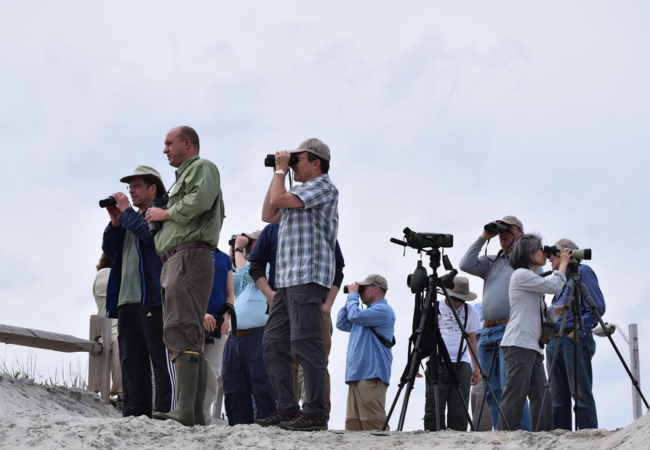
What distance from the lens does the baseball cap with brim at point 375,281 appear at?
7980mm

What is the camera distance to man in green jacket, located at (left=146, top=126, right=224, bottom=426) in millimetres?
5383

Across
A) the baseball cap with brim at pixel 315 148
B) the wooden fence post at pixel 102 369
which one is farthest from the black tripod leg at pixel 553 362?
the wooden fence post at pixel 102 369

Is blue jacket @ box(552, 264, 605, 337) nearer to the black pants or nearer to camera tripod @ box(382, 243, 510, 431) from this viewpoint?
camera tripod @ box(382, 243, 510, 431)

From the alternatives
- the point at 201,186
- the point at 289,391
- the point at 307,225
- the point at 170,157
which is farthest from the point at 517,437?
the point at 170,157

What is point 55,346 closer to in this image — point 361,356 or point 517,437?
point 361,356

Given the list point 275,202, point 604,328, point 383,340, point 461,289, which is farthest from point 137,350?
point 461,289

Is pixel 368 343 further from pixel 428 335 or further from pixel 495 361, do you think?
pixel 428 335

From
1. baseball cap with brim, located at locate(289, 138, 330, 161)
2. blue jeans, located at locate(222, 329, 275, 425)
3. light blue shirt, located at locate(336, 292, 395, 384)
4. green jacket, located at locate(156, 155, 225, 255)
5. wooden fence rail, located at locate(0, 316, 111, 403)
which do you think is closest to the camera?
green jacket, located at locate(156, 155, 225, 255)

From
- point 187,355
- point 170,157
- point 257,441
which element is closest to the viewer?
point 257,441

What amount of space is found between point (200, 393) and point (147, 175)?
1.71 meters

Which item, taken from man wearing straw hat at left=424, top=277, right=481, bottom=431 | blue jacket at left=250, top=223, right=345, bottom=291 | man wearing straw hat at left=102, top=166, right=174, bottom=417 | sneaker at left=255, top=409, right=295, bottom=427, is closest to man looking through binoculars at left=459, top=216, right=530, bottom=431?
man wearing straw hat at left=424, top=277, right=481, bottom=431

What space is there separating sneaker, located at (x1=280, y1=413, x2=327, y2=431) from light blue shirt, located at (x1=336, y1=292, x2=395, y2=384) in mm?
2306

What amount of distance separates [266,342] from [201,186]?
1153 millimetres

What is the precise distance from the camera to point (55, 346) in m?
8.41
